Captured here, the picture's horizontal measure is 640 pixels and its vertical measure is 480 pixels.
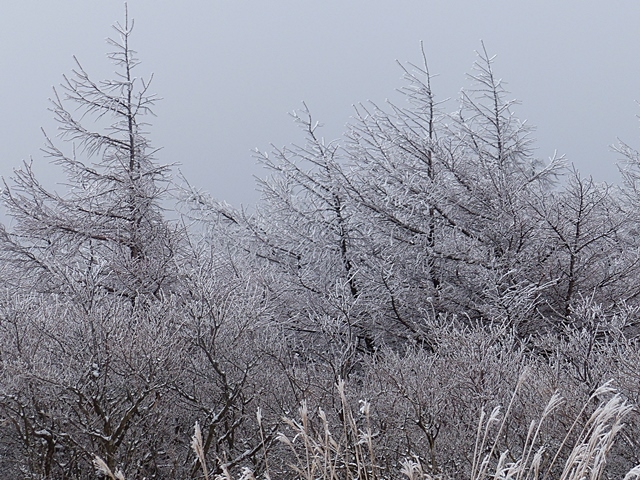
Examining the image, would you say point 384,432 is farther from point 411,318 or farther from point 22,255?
point 22,255

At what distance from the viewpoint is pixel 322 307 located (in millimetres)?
11453

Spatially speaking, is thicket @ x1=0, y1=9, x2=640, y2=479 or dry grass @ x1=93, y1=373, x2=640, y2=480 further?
thicket @ x1=0, y1=9, x2=640, y2=479

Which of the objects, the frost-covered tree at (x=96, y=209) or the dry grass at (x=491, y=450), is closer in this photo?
the dry grass at (x=491, y=450)

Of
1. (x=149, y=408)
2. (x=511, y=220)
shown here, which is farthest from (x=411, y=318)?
(x=149, y=408)

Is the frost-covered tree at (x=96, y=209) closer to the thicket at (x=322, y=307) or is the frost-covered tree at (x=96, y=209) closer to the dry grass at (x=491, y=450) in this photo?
the thicket at (x=322, y=307)

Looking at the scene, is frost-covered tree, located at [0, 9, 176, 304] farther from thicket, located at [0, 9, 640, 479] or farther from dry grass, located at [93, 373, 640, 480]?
dry grass, located at [93, 373, 640, 480]

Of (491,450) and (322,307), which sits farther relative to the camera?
(322,307)

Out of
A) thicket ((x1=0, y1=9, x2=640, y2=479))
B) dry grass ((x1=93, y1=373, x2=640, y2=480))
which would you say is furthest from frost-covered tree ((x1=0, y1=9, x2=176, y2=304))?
dry grass ((x1=93, y1=373, x2=640, y2=480))

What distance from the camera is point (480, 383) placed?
6156 mm

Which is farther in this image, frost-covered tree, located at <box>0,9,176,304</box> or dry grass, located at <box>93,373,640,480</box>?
frost-covered tree, located at <box>0,9,176,304</box>

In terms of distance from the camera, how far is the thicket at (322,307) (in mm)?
6180

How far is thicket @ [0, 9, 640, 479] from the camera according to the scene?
6.18 m

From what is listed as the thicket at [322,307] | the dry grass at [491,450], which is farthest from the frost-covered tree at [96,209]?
the dry grass at [491,450]

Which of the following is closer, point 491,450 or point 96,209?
point 491,450
